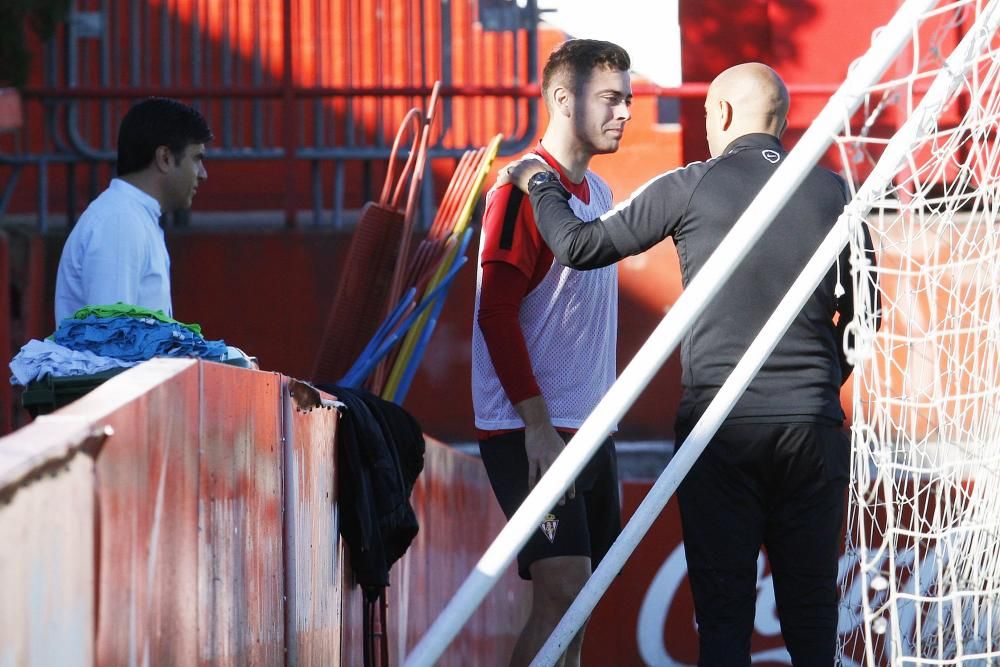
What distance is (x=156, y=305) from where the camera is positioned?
148 inches

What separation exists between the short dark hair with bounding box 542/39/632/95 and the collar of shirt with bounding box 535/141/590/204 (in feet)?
0.57

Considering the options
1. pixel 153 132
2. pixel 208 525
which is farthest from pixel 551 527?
pixel 153 132

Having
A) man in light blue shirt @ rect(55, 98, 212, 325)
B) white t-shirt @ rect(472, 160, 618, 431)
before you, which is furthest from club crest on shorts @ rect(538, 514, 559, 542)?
man in light blue shirt @ rect(55, 98, 212, 325)

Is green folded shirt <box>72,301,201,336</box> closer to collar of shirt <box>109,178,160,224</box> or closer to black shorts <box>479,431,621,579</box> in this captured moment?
black shorts <box>479,431,621,579</box>

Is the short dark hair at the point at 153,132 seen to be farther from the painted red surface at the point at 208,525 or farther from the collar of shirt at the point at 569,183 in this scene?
the painted red surface at the point at 208,525

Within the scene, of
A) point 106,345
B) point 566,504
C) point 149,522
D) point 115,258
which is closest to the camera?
point 149,522

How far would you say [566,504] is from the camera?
10.6 feet

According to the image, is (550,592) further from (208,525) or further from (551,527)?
(208,525)

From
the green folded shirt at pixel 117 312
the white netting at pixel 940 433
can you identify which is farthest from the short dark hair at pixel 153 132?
the white netting at pixel 940 433

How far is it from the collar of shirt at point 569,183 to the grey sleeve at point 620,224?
0.44 m

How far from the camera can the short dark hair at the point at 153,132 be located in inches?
153

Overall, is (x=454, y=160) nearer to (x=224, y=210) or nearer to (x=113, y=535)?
(x=224, y=210)

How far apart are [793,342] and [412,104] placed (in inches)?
165

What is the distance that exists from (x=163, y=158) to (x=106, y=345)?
1261 millimetres
